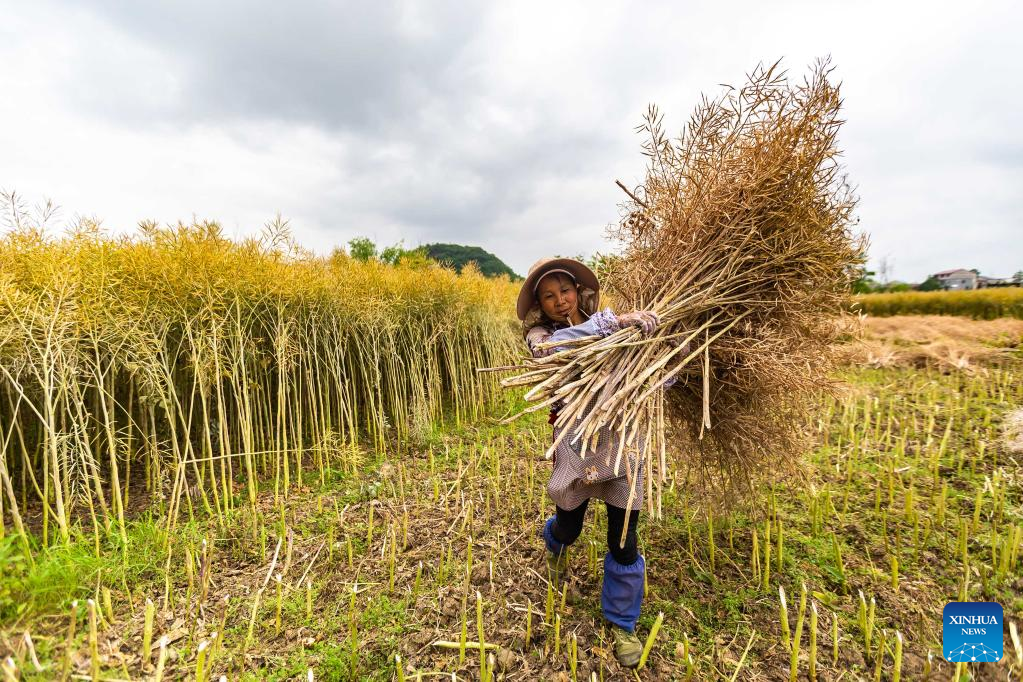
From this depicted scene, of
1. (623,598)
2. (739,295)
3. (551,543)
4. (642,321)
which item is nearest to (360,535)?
(551,543)

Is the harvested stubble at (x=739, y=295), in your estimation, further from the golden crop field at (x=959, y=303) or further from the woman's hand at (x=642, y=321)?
the golden crop field at (x=959, y=303)

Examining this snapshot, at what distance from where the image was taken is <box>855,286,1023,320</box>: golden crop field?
992cm

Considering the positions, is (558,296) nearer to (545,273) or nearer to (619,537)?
(545,273)

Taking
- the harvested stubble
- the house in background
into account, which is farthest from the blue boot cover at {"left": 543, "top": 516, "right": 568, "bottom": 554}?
the house in background

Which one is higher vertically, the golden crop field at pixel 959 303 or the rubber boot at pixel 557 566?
the golden crop field at pixel 959 303

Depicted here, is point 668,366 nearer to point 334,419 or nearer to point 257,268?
point 257,268

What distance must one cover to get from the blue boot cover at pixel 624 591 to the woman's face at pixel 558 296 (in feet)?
3.62

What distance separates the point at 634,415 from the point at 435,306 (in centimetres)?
436

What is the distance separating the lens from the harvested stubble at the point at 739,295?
5.73ft

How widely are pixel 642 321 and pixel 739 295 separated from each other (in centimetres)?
60

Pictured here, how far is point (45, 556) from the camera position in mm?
2141
